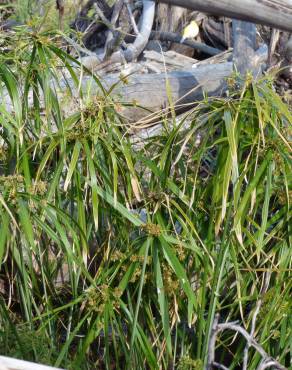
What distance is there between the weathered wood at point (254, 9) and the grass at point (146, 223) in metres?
0.66

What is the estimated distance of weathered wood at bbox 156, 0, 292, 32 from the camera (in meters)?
2.36

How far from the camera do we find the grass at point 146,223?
3139 millimetres

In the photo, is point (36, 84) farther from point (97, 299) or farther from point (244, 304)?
point (244, 304)

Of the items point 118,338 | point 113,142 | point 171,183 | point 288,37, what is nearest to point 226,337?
point 118,338

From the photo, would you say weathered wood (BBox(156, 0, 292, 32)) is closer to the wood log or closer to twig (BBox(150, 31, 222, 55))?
the wood log

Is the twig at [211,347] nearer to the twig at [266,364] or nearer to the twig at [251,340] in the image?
the twig at [251,340]

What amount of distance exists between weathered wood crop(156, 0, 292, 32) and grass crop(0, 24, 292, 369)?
2.18ft

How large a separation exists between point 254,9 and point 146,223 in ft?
3.40

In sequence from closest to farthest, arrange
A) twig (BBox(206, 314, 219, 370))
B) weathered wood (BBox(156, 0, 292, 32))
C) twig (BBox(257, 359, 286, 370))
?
weathered wood (BBox(156, 0, 292, 32))
twig (BBox(257, 359, 286, 370))
twig (BBox(206, 314, 219, 370))

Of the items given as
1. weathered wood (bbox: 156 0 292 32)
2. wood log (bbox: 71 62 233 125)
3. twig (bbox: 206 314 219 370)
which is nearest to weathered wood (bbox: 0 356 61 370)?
weathered wood (bbox: 156 0 292 32)

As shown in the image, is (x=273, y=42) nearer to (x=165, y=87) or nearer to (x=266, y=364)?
(x=165, y=87)

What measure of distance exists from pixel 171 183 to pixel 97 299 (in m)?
0.54

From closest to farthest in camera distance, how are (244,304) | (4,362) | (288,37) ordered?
(4,362) → (244,304) → (288,37)

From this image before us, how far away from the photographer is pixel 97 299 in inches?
125
